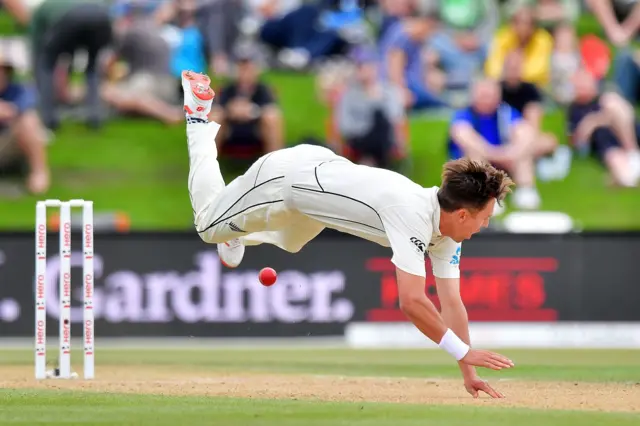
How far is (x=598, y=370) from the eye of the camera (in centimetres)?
1070

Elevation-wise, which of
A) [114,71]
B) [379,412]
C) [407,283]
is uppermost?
[114,71]

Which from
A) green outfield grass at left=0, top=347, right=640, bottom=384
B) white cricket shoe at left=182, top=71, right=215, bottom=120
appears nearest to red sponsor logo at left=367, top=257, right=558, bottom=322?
green outfield grass at left=0, top=347, right=640, bottom=384

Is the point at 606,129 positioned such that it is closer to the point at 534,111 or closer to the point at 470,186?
the point at 534,111

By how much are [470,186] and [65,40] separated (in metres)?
10.5

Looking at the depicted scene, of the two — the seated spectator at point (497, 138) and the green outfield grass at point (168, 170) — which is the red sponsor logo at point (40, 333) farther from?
the seated spectator at point (497, 138)

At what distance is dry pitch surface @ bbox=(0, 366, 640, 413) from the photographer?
7.79m

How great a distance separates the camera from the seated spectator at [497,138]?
51.6 feet

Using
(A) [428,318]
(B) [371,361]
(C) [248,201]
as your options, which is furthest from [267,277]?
(B) [371,361]

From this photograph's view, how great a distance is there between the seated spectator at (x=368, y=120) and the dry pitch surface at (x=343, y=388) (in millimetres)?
6369

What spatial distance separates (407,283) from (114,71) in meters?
10.5

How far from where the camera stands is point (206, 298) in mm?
14242

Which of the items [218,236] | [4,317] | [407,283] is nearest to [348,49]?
[4,317]

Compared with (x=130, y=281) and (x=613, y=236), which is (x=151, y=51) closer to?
(x=130, y=281)

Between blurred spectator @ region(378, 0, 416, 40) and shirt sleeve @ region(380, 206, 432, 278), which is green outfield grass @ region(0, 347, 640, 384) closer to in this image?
shirt sleeve @ region(380, 206, 432, 278)
